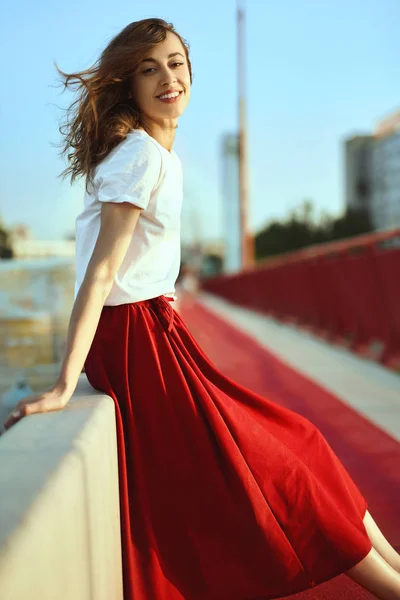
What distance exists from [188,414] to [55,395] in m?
0.30

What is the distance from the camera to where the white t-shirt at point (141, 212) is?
1739 mm

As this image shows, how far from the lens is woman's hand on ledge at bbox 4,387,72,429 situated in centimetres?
162

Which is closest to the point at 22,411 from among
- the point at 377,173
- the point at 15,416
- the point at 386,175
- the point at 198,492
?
the point at 15,416

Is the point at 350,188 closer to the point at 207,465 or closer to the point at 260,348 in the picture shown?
the point at 260,348

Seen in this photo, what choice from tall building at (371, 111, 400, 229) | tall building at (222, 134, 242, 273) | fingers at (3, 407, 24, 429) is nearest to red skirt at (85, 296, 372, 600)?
fingers at (3, 407, 24, 429)

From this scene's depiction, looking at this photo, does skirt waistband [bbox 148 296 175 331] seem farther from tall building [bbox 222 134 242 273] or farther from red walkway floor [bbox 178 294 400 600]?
tall building [bbox 222 134 242 273]

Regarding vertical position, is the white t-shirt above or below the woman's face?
below

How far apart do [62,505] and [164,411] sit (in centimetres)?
62

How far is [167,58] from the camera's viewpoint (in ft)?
6.34

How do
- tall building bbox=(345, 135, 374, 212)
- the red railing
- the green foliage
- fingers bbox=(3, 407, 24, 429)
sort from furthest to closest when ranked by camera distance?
tall building bbox=(345, 135, 374, 212) → the green foliage → the red railing → fingers bbox=(3, 407, 24, 429)

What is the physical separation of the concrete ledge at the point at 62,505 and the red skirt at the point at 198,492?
0.24ft

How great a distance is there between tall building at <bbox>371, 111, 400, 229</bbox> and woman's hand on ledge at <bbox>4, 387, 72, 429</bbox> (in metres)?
93.7

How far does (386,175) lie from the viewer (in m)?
97.1

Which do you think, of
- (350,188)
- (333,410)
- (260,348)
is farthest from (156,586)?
(350,188)
